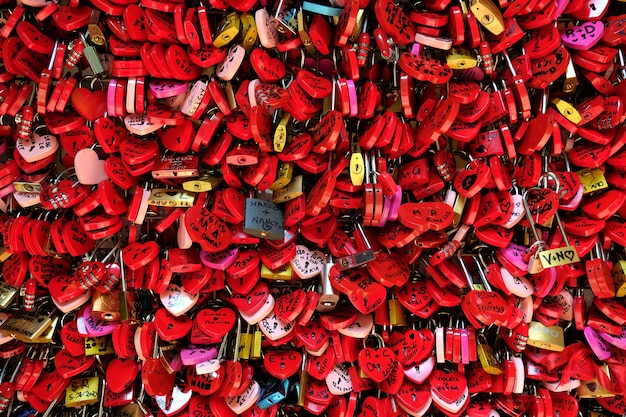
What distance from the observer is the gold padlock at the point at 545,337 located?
50.9 inches

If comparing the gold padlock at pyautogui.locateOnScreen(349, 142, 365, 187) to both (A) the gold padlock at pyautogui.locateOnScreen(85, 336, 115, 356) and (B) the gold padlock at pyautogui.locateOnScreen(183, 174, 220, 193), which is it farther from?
(A) the gold padlock at pyautogui.locateOnScreen(85, 336, 115, 356)

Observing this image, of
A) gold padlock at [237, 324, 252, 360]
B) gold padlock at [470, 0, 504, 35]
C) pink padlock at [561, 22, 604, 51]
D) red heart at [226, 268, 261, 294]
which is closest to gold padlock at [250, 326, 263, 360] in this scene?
gold padlock at [237, 324, 252, 360]

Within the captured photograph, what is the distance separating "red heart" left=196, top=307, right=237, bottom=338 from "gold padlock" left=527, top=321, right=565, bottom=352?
730 millimetres

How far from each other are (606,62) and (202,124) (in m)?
0.91

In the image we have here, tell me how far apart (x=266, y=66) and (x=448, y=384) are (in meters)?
0.87

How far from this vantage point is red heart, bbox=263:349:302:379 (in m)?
1.29

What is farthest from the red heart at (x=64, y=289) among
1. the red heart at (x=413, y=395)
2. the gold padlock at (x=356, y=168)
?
the red heart at (x=413, y=395)

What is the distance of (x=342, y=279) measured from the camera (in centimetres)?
122

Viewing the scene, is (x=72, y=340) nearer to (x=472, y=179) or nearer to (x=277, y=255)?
(x=277, y=255)

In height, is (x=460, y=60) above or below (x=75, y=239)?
above

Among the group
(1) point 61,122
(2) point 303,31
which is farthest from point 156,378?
(2) point 303,31

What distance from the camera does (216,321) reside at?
1.26 m

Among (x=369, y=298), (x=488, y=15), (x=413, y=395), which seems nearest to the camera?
(x=488, y=15)

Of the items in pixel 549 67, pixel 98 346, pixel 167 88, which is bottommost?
pixel 98 346
